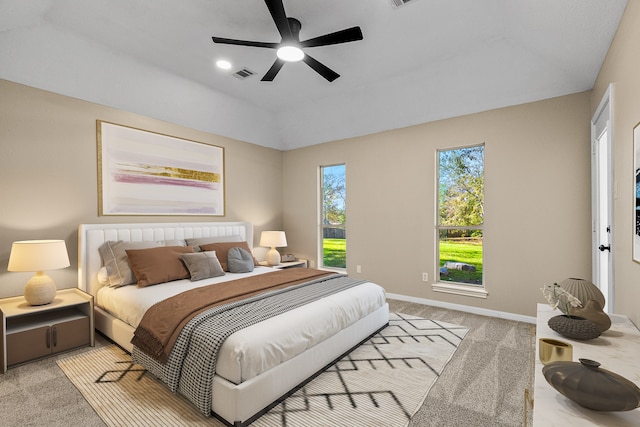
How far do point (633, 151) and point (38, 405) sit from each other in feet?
13.4

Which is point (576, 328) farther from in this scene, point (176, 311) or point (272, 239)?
point (272, 239)

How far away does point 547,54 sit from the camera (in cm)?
304

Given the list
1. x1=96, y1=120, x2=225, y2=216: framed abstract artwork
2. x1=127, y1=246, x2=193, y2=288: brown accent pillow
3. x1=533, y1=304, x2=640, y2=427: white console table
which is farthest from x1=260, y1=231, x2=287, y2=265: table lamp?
A: x1=533, y1=304, x2=640, y2=427: white console table

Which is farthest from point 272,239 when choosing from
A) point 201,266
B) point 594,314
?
point 594,314

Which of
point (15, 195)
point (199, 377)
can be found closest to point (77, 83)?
point (15, 195)

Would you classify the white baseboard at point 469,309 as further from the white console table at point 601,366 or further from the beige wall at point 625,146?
the white console table at point 601,366

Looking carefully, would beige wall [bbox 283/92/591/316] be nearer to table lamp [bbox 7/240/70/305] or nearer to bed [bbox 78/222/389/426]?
bed [bbox 78/222/389/426]

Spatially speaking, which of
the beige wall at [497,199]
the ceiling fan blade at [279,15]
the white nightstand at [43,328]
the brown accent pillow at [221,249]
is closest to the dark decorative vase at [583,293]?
the beige wall at [497,199]

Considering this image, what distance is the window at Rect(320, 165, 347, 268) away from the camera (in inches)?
212

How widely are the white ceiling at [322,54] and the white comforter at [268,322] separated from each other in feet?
7.52

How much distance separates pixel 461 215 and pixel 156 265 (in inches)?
150

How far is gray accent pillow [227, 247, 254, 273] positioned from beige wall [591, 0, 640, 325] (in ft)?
11.2

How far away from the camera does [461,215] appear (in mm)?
4246

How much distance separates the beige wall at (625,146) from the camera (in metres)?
1.80
